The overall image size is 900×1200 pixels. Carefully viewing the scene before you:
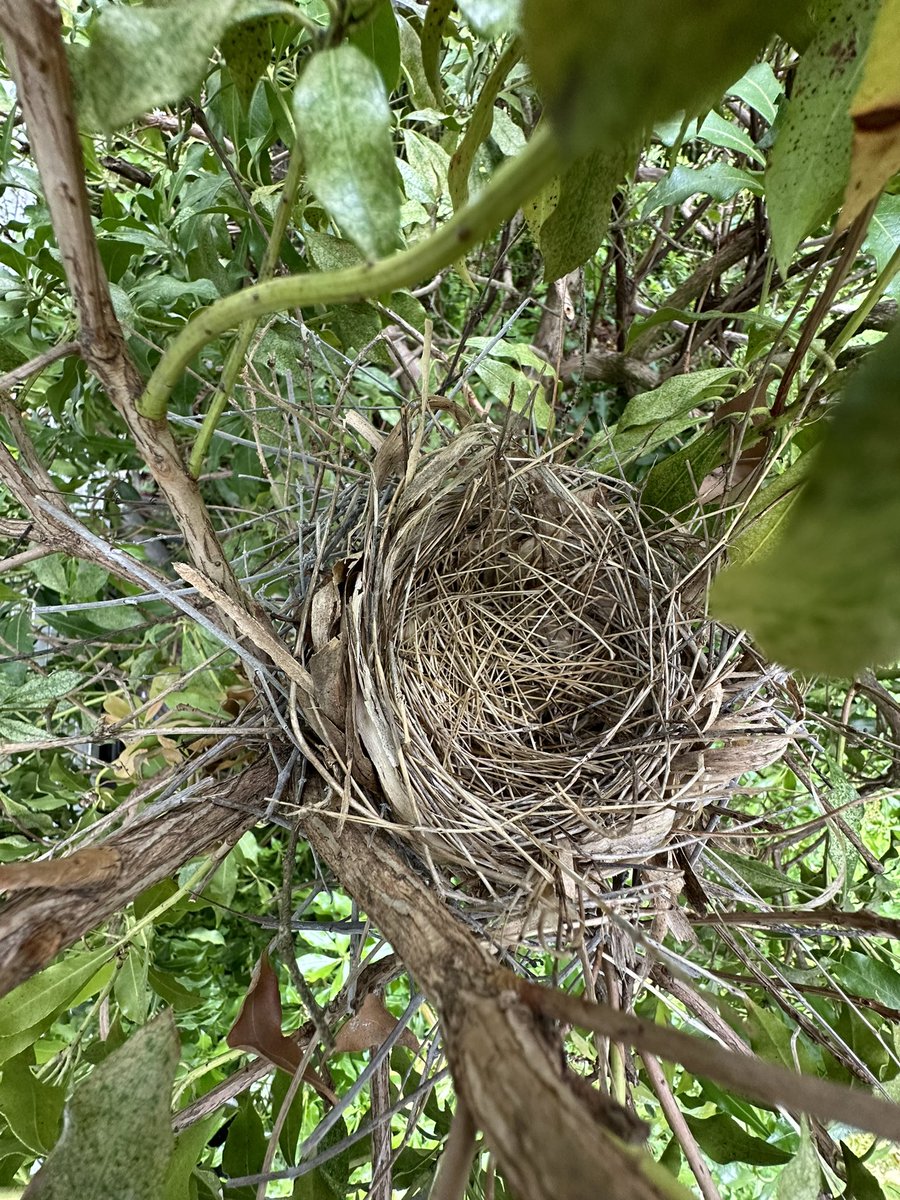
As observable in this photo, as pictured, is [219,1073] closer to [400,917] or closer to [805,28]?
[400,917]

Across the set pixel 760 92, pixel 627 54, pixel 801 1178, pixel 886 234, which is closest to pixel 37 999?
pixel 801 1178

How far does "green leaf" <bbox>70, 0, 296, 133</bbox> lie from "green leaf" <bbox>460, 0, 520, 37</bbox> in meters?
0.06

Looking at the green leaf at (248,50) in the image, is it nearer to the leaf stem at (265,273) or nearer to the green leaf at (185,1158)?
the leaf stem at (265,273)

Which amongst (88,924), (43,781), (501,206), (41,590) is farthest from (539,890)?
(41,590)

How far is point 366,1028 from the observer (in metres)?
0.44

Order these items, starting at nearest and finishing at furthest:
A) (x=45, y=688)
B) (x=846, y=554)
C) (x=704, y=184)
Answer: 1. (x=846, y=554)
2. (x=704, y=184)
3. (x=45, y=688)

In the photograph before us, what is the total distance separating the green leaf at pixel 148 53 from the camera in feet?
0.68

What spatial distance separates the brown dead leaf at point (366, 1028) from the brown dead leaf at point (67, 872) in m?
0.20

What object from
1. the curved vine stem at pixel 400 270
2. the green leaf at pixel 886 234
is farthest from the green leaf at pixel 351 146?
the green leaf at pixel 886 234

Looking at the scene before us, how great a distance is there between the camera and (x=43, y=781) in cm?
75

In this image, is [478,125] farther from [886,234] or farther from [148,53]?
[886,234]

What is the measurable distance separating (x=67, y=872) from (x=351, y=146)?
0.95 ft

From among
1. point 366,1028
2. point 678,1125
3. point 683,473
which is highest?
point 683,473

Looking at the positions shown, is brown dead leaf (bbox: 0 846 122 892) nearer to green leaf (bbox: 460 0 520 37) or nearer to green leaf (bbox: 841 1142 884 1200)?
green leaf (bbox: 460 0 520 37)
